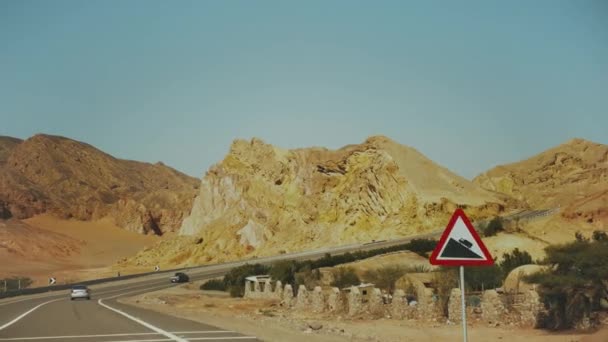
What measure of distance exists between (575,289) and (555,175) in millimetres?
130457

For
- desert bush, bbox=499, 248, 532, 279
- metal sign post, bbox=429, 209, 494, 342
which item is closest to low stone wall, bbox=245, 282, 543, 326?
desert bush, bbox=499, 248, 532, 279

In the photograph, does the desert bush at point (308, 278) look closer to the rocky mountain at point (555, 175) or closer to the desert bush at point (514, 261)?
the desert bush at point (514, 261)

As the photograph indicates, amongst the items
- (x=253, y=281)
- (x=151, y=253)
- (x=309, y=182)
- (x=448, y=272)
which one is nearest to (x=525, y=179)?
(x=309, y=182)

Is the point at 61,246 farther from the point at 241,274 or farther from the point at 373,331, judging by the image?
the point at 373,331

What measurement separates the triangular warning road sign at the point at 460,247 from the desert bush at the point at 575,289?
54.5 feet

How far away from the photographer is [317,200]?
342 ft

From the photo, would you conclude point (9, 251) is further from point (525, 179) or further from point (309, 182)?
point (525, 179)

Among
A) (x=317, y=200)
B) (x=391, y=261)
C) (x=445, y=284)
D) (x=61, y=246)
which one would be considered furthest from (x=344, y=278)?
(x=61, y=246)

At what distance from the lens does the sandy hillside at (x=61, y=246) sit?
5403 inches

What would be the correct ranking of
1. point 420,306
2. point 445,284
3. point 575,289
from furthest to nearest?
1. point 445,284
2. point 420,306
3. point 575,289

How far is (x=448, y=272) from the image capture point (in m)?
41.3

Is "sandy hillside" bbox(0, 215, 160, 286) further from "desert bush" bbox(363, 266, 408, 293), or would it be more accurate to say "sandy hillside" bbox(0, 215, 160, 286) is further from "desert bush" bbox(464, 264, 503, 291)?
"desert bush" bbox(464, 264, 503, 291)

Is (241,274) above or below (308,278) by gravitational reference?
above

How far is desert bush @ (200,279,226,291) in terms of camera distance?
7139cm
